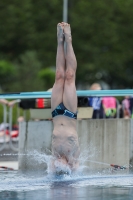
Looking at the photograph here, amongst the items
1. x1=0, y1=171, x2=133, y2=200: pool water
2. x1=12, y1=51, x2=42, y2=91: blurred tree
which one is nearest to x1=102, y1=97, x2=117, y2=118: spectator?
x1=0, y1=171, x2=133, y2=200: pool water

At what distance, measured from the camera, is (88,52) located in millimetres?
58906

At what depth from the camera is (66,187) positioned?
31.9ft

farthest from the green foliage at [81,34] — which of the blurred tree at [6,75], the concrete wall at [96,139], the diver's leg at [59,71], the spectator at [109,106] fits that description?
the diver's leg at [59,71]

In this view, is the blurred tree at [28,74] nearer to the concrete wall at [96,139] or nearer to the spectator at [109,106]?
the spectator at [109,106]

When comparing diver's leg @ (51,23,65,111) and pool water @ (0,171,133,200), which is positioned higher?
diver's leg @ (51,23,65,111)

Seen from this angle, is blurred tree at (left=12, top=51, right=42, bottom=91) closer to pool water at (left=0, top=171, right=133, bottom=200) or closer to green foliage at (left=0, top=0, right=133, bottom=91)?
green foliage at (left=0, top=0, right=133, bottom=91)

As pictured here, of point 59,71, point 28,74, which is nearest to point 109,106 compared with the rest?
point 59,71

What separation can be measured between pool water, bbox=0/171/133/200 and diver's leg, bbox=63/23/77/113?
109 centimetres

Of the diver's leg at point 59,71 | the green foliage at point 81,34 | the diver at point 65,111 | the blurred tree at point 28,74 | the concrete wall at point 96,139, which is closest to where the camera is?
the diver at point 65,111

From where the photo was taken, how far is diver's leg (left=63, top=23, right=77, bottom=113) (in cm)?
1120

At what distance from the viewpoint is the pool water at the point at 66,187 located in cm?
864

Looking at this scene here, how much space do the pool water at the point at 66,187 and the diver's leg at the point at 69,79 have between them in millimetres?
1085

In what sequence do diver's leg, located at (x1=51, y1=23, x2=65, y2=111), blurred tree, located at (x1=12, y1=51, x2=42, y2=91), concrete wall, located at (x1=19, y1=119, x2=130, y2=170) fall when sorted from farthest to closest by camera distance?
1. blurred tree, located at (x1=12, y1=51, x2=42, y2=91)
2. concrete wall, located at (x1=19, y1=119, x2=130, y2=170)
3. diver's leg, located at (x1=51, y1=23, x2=65, y2=111)

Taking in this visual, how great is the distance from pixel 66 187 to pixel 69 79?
2.15 metres
